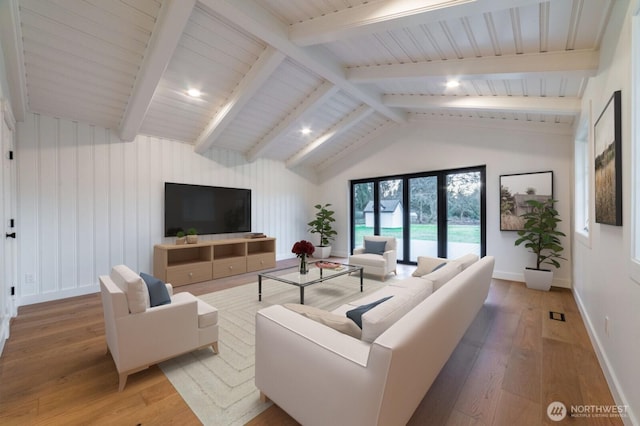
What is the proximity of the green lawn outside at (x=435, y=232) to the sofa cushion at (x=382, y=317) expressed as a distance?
4309 millimetres

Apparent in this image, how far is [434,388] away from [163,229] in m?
4.70

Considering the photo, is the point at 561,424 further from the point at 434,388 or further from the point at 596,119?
the point at 596,119

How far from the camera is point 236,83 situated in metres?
3.87

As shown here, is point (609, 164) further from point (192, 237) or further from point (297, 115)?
point (192, 237)

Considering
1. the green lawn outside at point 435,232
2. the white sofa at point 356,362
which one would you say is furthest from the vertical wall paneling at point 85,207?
the green lawn outside at point 435,232

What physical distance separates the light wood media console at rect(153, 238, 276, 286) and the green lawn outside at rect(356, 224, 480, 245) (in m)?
2.82

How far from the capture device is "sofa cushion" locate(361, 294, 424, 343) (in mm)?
1320

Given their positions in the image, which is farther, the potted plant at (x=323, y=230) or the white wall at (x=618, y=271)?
the potted plant at (x=323, y=230)

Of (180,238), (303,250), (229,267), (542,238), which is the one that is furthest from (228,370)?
(542,238)

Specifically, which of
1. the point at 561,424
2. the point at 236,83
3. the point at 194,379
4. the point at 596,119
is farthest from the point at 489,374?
the point at 236,83

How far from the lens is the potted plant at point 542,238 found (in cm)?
402

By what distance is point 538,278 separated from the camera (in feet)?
13.3

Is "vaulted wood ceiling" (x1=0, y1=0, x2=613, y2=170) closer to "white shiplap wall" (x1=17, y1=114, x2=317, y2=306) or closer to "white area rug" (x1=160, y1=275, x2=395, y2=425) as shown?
"white shiplap wall" (x1=17, y1=114, x2=317, y2=306)

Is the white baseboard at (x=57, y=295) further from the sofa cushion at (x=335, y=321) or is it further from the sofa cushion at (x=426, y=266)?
the sofa cushion at (x=426, y=266)
